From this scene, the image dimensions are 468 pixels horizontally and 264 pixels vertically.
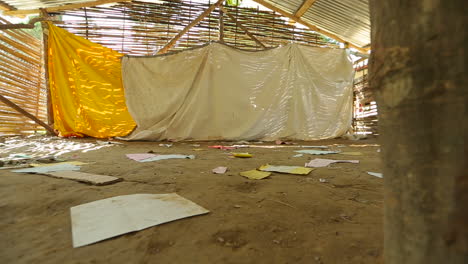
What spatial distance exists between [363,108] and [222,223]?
6.38 m

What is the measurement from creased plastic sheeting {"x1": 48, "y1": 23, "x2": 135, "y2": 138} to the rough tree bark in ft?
16.5

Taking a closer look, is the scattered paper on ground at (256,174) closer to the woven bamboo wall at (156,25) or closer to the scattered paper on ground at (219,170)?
the scattered paper on ground at (219,170)

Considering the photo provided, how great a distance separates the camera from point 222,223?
2.81ft

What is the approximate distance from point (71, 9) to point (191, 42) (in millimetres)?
2597

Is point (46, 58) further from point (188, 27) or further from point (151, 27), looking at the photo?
point (188, 27)

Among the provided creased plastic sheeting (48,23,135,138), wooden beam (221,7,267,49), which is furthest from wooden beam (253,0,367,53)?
creased plastic sheeting (48,23,135,138)

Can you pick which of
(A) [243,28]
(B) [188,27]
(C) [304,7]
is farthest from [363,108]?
(B) [188,27]

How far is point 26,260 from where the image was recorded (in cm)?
67

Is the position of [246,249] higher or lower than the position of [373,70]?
lower

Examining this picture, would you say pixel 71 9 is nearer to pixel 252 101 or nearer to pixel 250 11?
pixel 250 11

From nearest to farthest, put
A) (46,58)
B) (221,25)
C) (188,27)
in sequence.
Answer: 1. (46,58)
2. (188,27)
3. (221,25)

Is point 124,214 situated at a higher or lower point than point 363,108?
lower

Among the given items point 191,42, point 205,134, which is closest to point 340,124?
point 205,134

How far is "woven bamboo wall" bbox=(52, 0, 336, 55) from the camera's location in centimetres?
534
